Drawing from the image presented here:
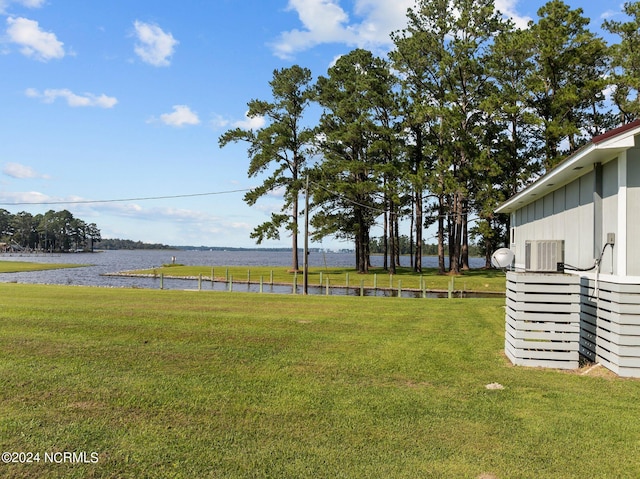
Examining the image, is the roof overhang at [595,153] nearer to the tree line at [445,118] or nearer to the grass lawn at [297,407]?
the grass lawn at [297,407]

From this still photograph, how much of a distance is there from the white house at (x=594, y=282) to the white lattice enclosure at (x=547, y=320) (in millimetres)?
13

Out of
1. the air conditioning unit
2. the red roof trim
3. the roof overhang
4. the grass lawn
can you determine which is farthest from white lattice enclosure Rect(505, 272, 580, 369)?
the red roof trim

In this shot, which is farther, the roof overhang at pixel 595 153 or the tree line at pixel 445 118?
the tree line at pixel 445 118

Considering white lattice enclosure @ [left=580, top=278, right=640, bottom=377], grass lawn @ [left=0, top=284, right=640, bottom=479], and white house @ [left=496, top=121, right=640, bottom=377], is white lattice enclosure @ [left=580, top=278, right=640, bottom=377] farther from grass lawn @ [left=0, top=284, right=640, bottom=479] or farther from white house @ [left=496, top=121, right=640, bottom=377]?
grass lawn @ [left=0, top=284, right=640, bottom=479]

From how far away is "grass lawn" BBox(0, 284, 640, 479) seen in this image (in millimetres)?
3926

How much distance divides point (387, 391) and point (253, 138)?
119 feet

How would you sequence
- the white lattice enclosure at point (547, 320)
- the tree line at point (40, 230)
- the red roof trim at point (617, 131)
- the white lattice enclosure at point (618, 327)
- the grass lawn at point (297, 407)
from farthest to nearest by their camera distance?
the tree line at point (40, 230), the white lattice enclosure at point (547, 320), the white lattice enclosure at point (618, 327), the red roof trim at point (617, 131), the grass lawn at point (297, 407)

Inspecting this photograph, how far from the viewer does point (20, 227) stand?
156500 millimetres

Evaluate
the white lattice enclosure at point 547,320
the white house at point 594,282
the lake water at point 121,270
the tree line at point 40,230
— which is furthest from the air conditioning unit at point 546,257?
the tree line at point 40,230

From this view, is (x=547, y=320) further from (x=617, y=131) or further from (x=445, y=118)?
(x=445, y=118)

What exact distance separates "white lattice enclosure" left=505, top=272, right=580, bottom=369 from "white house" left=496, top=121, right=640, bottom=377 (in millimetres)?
13

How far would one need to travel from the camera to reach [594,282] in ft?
24.7

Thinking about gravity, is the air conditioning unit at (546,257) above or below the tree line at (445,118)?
below

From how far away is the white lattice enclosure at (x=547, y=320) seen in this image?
700 centimetres
